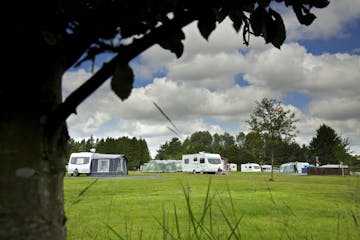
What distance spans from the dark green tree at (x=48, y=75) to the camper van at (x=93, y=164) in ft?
108

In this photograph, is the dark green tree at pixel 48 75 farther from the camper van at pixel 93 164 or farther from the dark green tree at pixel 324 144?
the dark green tree at pixel 324 144

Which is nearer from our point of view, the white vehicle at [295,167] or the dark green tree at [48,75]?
the dark green tree at [48,75]

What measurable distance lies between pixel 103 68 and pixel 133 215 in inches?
220

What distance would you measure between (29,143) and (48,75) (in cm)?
22

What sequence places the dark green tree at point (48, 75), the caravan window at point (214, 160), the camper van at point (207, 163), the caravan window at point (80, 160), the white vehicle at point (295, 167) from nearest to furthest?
the dark green tree at point (48, 75), the caravan window at point (80, 160), the camper van at point (207, 163), the caravan window at point (214, 160), the white vehicle at point (295, 167)

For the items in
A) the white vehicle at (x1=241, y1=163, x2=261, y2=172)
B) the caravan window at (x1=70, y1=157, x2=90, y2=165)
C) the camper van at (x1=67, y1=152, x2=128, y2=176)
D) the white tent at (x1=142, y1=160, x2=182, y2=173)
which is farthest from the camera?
the white vehicle at (x1=241, y1=163, x2=261, y2=172)

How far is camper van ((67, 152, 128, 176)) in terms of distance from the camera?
33.5 m

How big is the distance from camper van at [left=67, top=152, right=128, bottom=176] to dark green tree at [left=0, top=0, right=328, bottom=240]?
33018 millimetres

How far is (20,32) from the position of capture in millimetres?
960

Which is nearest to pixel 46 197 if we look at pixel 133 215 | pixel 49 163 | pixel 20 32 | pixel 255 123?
pixel 49 163

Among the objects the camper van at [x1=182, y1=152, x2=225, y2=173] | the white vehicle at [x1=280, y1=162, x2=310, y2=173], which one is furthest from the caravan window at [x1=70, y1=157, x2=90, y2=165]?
the white vehicle at [x1=280, y1=162, x2=310, y2=173]

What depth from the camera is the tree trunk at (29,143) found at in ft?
3.02

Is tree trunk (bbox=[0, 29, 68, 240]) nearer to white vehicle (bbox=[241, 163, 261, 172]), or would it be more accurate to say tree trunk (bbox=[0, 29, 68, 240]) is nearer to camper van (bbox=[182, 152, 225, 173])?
camper van (bbox=[182, 152, 225, 173])

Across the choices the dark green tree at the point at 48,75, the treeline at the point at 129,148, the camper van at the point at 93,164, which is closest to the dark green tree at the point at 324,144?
the treeline at the point at 129,148
